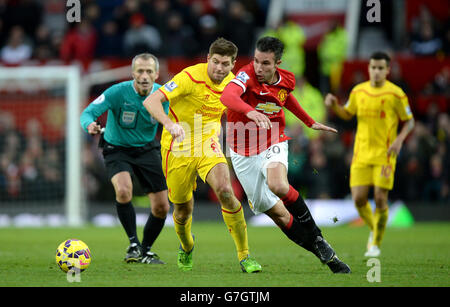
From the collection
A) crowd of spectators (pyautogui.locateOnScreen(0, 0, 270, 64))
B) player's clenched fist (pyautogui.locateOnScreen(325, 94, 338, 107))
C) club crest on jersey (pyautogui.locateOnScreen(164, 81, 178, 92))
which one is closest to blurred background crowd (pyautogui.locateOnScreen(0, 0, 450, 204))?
crowd of spectators (pyautogui.locateOnScreen(0, 0, 270, 64))

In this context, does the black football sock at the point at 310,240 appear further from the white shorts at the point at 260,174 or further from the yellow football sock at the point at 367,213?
the yellow football sock at the point at 367,213

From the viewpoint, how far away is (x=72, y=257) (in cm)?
747

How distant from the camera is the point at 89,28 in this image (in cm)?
1970

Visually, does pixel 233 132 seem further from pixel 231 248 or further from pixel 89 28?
pixel 89 28

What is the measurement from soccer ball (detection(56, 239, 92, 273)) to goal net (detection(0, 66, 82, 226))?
9470 millimetres

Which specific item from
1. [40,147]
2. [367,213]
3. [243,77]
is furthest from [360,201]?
[40,147]

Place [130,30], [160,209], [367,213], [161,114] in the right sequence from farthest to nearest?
[130,30] → [367,213] → [160,209] → [161,114]

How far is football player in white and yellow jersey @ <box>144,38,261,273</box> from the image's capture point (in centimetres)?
784

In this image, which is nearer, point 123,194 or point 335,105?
point 123,194

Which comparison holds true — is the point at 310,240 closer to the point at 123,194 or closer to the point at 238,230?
the point at 238,230

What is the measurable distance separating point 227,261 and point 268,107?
2.20m

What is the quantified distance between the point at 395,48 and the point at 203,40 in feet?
17.9

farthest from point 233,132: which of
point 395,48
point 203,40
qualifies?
point 395,48

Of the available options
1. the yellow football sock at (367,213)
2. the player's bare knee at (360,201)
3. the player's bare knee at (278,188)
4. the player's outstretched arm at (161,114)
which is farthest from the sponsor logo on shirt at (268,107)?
the yellow football sock at (367,213)
